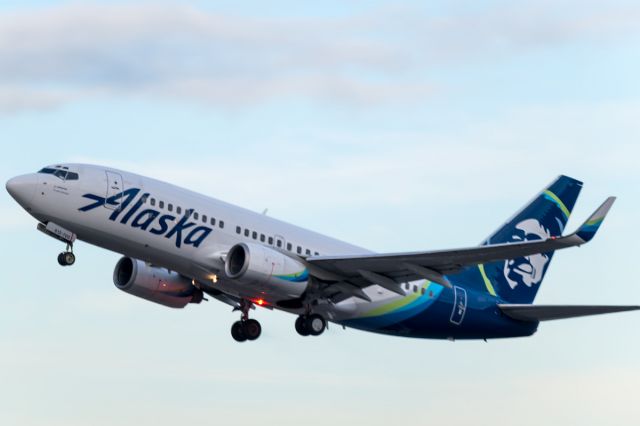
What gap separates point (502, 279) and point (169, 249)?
616 inches

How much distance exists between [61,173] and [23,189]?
60.1 inches

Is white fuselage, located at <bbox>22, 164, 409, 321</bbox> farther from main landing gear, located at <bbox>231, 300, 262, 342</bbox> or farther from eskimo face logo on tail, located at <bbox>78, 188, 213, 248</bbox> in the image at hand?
main landing gear, located at <bbox>231, 300, 262, 342</bbox>

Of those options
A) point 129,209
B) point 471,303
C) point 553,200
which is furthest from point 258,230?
point 553,200

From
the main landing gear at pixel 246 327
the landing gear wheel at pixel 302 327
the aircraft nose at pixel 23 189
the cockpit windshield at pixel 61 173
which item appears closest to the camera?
the aircraft nose at pixel 23 189

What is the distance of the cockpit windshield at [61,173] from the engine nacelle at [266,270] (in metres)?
6.21

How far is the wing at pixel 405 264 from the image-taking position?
44.3m

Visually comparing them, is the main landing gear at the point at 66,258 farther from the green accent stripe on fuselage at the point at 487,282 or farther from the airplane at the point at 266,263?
the green accent stripe on fuselage at the point at 487,282

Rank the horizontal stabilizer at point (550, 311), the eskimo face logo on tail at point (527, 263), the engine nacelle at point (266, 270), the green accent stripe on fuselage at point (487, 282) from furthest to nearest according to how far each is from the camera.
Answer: the eskimo face logo on tail at point (527, 263) → the green accent stripe on fuselage at point (487, 282) → the horizontal stabilizer at point (550, 311) → the engine nacelle at point (266, 270)

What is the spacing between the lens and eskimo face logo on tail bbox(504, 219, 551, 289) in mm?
56156

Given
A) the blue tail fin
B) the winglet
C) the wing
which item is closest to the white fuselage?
the wing

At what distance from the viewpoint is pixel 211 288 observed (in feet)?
172

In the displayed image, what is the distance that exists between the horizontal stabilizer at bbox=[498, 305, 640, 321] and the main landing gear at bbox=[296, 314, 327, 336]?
8.33 metres

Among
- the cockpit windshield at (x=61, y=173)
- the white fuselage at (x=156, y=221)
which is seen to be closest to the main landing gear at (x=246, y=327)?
the white fuselage at (x=156, y=221)

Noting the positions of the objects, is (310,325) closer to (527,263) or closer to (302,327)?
(302,327)
